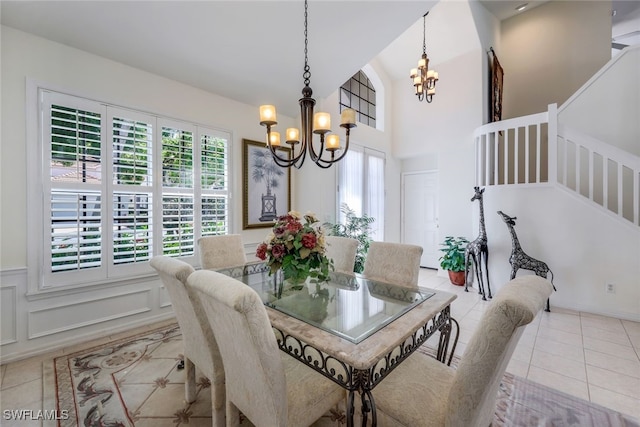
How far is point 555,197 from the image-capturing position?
3.42 m

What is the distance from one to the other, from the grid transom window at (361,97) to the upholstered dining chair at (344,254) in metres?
3.17

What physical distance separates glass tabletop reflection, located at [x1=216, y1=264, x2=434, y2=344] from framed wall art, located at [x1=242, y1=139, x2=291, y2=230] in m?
1.60

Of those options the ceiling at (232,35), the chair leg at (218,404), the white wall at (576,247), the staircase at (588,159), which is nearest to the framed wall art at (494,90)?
the staircase at (588,159)

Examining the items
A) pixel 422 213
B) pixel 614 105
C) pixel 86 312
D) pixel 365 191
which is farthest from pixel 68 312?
pixel 614 105

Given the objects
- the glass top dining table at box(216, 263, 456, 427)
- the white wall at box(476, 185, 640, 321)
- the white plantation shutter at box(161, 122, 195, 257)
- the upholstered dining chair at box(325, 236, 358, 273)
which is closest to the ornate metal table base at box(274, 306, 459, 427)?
the glass top dining table at box(216, 263, 456, 427)

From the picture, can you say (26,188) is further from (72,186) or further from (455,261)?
(455,261)

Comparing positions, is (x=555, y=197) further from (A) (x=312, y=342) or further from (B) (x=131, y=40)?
(B) (x=131, y=40)

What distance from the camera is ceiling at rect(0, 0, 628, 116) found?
224cm

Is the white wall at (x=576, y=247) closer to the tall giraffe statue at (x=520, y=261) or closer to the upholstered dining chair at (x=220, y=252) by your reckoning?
the tall giraffe statue at (x=520, y=261)

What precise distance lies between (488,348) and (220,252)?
2.33 metres

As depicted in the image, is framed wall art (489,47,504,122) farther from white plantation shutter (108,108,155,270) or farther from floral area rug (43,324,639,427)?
white plantation shutter (108,108,155,270)

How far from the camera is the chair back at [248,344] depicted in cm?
95

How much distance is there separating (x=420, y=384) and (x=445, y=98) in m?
5.07

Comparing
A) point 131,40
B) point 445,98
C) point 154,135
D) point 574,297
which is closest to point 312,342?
point 154,135
